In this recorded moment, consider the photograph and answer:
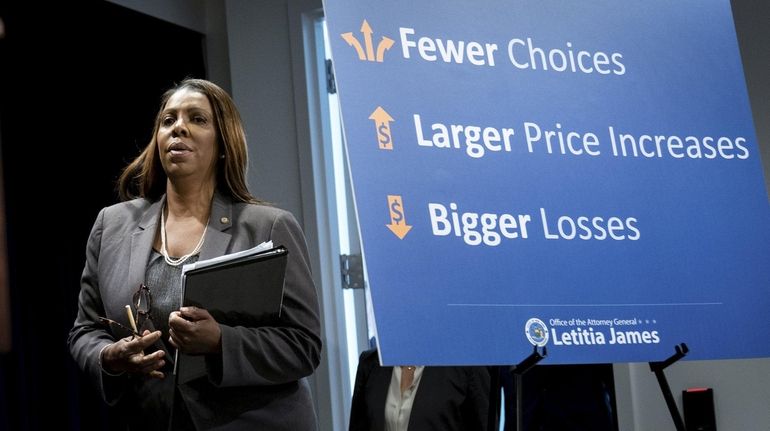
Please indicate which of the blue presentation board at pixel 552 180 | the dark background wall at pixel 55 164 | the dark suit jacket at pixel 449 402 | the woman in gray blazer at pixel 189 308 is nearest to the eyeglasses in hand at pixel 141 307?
the woman in gray blazer at pixel 189 308

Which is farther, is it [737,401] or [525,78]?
[737,401]

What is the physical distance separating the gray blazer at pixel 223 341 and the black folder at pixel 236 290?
0.11 feet

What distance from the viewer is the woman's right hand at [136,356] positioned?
1.78m

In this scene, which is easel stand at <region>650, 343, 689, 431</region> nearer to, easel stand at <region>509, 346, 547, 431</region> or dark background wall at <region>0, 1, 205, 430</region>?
easel stand at <region>509, 346, 547, 431</region>

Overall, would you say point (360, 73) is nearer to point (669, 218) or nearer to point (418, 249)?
point (418, 249)

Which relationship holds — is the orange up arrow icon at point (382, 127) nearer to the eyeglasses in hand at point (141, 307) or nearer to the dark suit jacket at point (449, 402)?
the eyeglasses in hand at point (141, 307)

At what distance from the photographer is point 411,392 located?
3334 millimetres

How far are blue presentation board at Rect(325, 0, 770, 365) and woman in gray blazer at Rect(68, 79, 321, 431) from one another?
457 mm

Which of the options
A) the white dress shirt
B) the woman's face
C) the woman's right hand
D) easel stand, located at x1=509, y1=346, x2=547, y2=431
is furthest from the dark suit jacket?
easel stand, located at x1=509, y1=346, x2=547, y2=431

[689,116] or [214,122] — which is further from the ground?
[214,122]

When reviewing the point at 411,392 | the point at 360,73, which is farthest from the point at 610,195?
the point at 411,392

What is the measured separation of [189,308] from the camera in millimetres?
1739

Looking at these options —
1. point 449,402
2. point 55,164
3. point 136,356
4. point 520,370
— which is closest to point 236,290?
point 136,356

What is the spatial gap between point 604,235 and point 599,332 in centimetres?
17
